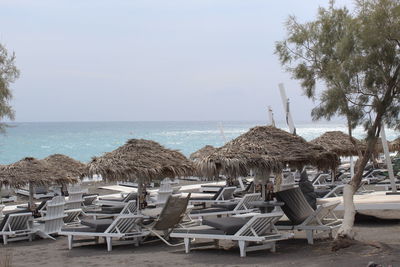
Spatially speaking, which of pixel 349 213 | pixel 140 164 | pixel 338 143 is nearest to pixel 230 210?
pixel 140 164

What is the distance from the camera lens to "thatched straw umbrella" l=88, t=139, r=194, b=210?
11.4m

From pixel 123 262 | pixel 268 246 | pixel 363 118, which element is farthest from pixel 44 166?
pixel 363 118

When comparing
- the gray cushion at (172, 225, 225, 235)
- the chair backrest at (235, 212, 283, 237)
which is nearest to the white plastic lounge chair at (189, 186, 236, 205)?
the gray cushion at (172, 225, 225, 235)

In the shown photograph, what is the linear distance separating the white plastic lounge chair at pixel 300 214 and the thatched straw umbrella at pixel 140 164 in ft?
8.49

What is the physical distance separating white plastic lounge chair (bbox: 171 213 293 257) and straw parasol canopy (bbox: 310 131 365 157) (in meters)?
8.50

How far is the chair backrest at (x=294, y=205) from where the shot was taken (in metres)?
9.73

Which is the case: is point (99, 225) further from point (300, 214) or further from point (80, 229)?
point (300, 214)

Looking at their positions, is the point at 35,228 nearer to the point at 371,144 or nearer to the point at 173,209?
the point at 173,209

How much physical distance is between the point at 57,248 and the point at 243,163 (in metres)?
3.55

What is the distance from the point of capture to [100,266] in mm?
8664

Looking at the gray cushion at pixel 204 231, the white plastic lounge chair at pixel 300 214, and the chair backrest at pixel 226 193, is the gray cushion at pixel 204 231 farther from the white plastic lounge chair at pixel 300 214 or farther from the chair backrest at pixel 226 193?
the chair backrest at pixel 226 193

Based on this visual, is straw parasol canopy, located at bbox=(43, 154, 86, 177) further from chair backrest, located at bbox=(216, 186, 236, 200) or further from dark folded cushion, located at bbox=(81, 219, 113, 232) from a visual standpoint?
dark folded cushion, located at bbox=(81, 219, 113, 232)

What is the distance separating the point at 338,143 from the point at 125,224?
946 cm

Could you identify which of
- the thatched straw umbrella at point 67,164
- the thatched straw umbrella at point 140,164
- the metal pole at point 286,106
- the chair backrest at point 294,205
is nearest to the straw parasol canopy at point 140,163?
the thatched straw umbrella at point 140,164
